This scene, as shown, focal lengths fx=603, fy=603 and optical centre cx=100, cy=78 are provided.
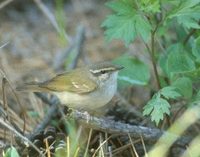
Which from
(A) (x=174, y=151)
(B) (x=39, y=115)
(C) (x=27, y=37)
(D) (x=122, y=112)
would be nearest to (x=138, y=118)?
(D) (x=122, y=112)

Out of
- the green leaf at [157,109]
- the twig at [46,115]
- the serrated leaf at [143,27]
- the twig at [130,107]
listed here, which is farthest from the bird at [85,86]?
the green leaf at [157,109]

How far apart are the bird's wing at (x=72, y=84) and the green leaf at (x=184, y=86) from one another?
2.77 ft

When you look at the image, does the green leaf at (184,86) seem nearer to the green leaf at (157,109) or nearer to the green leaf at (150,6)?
the green leaf at (157,109)

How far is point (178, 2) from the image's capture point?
15.8ft

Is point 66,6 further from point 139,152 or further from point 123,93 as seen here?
point 139,152

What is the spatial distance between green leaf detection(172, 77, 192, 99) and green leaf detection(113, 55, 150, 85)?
70 centimetres

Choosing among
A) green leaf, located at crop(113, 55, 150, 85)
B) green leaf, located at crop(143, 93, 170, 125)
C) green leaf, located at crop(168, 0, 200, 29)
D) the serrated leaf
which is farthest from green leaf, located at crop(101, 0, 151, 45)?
green leaf, located at crop(113, 55, 150, 85)

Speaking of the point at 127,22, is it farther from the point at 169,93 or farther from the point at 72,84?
the point at 72,84

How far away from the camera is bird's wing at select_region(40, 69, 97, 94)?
213 inches

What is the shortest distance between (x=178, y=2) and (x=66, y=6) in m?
4.08

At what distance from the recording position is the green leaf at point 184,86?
4828mm

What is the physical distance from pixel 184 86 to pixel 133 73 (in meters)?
0.90

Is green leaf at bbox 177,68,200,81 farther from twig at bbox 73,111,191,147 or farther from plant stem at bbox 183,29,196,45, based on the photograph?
plant stem at bbox 183,29,196,45

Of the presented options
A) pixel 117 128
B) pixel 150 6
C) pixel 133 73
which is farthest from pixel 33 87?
pixel 150 6
